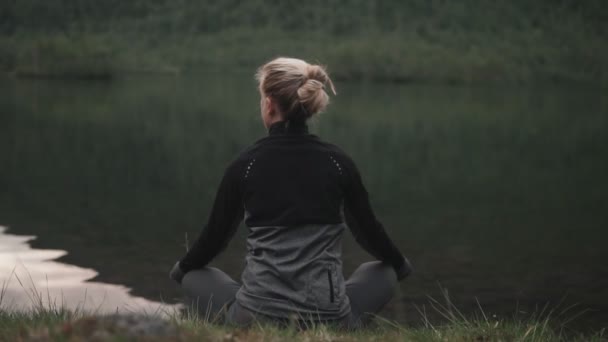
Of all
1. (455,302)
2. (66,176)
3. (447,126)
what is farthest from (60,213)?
(447,126)

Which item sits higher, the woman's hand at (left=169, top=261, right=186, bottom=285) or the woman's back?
the woman's back

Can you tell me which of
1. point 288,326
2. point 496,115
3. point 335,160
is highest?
point 335,160

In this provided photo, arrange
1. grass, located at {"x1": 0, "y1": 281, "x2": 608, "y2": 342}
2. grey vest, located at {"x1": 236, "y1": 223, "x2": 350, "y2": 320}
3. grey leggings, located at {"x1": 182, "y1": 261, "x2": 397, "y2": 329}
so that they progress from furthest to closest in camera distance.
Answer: grey leggings, located at {"x1": 182, "y1": 261, "x2": 397, "y2": 329}, grey vest, located at {"x1": 236, "y1": 223, "x2": 350, "y2": 320}, grass, located at {"x1": 0, "y1": 281, "x2": 608, "y2": 342}

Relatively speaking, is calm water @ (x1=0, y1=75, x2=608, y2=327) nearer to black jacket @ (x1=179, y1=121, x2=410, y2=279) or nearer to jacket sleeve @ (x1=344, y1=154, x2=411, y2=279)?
jacket sleeve @ (x1=344, y1=154, x2=411, y2=279)

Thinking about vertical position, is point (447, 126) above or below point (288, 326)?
below

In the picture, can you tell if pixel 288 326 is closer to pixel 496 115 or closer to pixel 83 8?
pixel 496 115

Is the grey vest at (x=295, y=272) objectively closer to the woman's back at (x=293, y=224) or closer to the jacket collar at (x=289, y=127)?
the woman's back at (x=293, y=224)

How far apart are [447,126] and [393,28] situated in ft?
366

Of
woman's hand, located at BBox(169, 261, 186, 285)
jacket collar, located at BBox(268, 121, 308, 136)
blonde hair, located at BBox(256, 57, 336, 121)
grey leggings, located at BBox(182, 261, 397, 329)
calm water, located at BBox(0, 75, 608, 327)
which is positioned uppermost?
blonde hair, located at BBox(256, 57, 336, 121)

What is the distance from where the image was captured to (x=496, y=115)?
4362 cm

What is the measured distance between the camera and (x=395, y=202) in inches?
585

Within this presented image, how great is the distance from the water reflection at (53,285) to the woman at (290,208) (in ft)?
8.23

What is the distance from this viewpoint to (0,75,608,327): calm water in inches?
357

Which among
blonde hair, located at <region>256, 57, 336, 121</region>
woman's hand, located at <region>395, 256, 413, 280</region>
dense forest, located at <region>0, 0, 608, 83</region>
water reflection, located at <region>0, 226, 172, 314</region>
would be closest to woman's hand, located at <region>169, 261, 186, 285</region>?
blonde hair, located at <region>256, 57, 336, 121</region>
